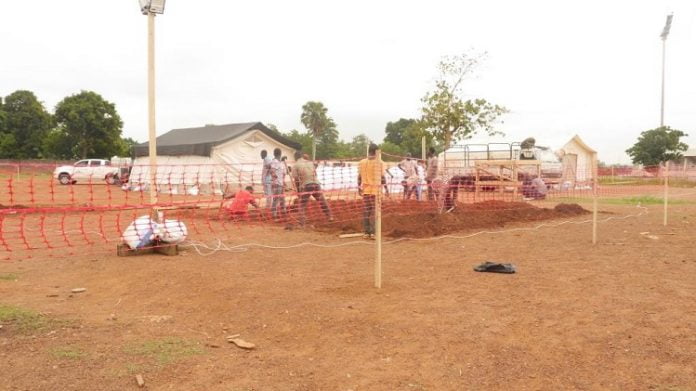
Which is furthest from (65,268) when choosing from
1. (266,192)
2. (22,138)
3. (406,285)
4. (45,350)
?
(22,138)

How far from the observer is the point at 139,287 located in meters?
5.40

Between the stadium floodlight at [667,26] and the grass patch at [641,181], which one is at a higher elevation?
the stadium floodlight at [667,26]

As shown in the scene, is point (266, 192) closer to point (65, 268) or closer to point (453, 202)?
point (453, 202)

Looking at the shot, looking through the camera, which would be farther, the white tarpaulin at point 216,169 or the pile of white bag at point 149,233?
the white tarpaulin at point 216,169

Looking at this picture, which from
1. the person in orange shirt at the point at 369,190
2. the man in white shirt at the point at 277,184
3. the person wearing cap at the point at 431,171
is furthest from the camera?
the person wearing cap at the point at 431,171

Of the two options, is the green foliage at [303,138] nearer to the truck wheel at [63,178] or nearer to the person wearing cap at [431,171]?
the truck wheel at [63,178]

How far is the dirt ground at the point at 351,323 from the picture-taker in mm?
3234

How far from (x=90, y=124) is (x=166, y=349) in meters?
46.7

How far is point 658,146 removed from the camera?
37438 millimetres

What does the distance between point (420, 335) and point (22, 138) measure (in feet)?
172

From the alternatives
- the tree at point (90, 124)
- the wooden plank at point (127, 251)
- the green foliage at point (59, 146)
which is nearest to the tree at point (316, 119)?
the tree at point (90, 124)

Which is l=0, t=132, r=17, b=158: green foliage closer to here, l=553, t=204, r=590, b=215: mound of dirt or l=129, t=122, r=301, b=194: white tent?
l=129, t=122, r=301, b=194: white tent

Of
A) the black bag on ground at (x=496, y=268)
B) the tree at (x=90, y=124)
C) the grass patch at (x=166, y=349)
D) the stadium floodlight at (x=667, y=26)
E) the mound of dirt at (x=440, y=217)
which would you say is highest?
the stadium floodlight at (x=667, y=26)

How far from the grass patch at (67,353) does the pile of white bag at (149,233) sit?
356 cm
